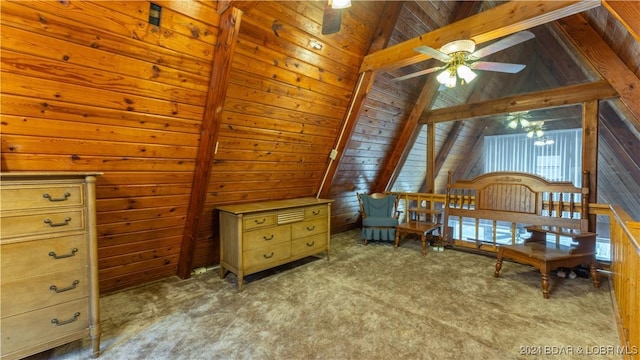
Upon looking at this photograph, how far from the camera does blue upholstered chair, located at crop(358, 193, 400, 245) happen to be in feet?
14.4

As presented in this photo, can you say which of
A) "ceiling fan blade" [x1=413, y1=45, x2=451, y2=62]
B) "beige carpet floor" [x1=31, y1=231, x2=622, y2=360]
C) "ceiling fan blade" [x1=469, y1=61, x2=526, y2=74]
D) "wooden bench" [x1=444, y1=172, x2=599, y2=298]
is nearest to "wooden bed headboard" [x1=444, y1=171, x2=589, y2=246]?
"wooden bench" [x1=444, y1=172, x2=599, y2=298]

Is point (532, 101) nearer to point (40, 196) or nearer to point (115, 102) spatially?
point (115, 102)

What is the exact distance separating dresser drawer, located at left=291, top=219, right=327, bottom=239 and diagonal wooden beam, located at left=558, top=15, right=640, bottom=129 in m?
3.43

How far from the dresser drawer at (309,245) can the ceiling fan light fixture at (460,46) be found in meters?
2.44

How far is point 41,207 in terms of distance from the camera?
157 centimetres

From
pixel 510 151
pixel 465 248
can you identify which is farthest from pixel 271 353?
pixel 510 151

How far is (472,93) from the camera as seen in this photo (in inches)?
216

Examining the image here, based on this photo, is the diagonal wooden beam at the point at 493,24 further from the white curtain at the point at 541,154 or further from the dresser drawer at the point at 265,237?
the white curtain at the point at 541,154

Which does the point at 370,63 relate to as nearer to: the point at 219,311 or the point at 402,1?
the point at 402,1

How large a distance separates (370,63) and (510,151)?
552 cm

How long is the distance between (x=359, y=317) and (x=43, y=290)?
2.11 metres

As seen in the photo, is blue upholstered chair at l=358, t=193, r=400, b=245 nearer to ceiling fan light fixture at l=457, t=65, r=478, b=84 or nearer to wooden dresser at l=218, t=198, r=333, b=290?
wooden dresser at l=218, t=198, r=333, b=290

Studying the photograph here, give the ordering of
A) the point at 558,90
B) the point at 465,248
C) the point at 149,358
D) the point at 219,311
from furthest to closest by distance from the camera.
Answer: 1. the point at 465,248
2. the point at 558,90
3. the point at 219,311
4. the point at 149,358

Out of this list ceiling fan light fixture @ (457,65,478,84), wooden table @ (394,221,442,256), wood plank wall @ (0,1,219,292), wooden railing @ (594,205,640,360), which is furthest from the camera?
wooden table @ (394,221,442,256)
